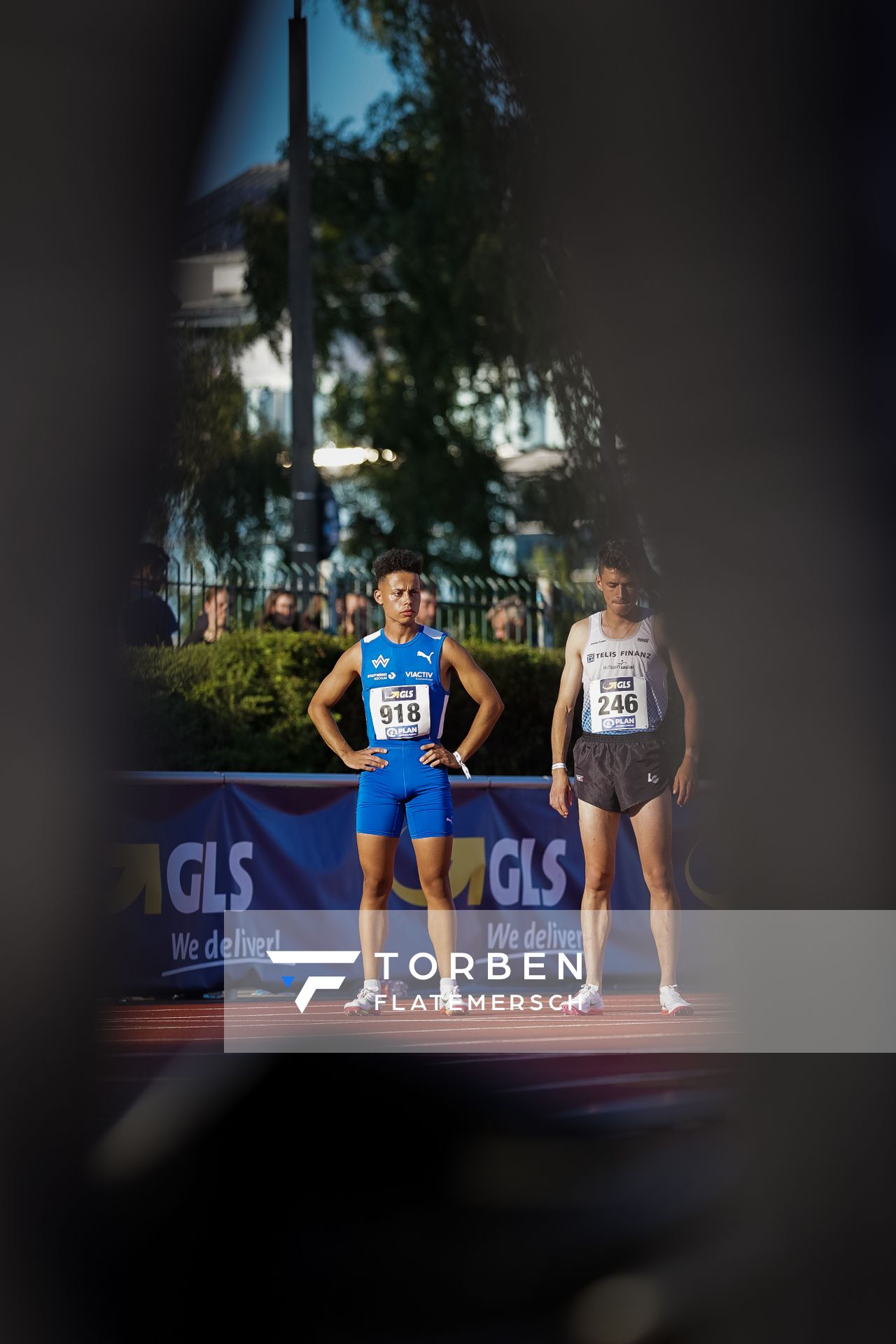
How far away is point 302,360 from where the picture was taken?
16.3 meters

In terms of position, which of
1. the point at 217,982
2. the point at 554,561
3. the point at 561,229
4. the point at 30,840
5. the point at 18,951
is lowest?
the point at 217,982

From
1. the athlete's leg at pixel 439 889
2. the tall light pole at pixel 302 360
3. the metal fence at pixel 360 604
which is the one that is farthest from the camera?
the tall light pole at pixel 302 360

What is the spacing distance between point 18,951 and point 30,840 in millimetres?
121

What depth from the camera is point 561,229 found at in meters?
1.80

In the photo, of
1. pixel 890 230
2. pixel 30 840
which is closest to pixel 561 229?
pixel 890 230

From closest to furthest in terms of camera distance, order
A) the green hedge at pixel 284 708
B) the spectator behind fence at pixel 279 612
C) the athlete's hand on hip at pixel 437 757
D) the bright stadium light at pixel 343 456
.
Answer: the athlete's hand on hip at pixel 437 757, the green hedge at pixel 284 708, the spectator behind fence at pixel 279 612, the bright stadium light at pixel 343 456

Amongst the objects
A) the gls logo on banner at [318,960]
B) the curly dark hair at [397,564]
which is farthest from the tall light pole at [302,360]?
the curly dark hair at [397,564]

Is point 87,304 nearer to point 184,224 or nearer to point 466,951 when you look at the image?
point 184,224

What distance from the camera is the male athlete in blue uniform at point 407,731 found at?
6730mm

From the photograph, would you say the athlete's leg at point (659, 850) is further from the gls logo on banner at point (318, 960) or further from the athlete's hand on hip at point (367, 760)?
the gls logo on banner at point (318, 960)

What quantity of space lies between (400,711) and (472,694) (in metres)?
0.33

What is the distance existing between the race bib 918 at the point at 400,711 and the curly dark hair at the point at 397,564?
507 millimetres

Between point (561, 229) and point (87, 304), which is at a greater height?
point (561, 229)

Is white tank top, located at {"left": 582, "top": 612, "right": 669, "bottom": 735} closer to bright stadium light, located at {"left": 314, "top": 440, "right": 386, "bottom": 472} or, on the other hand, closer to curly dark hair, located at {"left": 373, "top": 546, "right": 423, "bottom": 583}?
curly dark hair, located at {"left": 373, "top": 546, "right": 423, "bottom": 583}
